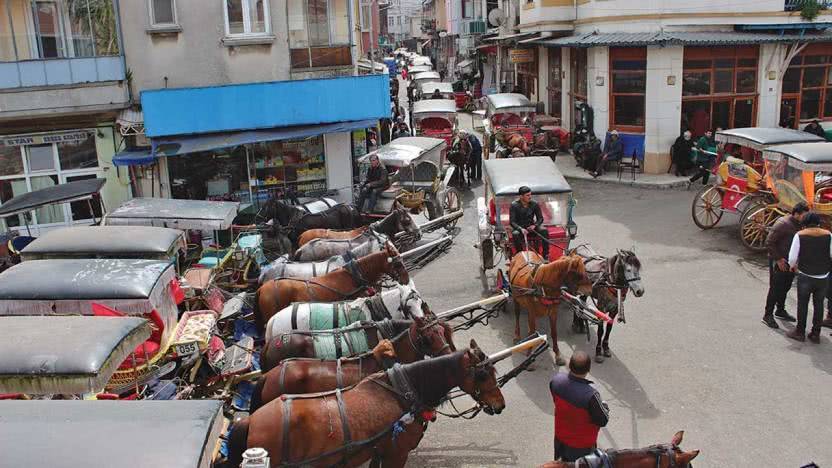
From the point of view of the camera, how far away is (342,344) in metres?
7.44

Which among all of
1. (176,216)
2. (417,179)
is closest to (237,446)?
(176,216)

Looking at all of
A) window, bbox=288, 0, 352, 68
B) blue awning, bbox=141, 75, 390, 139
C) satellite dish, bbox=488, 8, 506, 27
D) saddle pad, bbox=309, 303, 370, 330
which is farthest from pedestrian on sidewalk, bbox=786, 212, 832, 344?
satellite dish, bbox=488, 8, 506, 27

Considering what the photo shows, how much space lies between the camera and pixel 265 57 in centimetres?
1598

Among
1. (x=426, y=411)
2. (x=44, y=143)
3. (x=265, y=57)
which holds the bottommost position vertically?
(x=426, y=411)

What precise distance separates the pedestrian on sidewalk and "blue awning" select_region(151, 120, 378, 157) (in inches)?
369

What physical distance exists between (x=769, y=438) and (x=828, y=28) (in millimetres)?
17866

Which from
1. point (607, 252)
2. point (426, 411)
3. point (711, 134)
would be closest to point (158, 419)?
point (426, 411)

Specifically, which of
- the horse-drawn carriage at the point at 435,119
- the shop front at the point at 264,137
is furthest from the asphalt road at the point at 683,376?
the horse-drawn carriage at the point at 435,119

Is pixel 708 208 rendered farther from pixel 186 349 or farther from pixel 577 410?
pixel 186 349

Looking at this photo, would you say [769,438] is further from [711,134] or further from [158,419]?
[711,134]

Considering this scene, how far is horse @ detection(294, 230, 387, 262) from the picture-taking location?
36.9 ft

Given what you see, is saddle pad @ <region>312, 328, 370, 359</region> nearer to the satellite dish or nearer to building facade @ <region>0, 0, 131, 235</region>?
building facade @ <region>0, 0, 131, 235</region>

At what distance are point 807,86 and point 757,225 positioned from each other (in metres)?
11.8

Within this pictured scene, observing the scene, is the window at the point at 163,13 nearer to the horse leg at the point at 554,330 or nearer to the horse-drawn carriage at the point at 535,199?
the horse-drawn carriage at the point at 535,199
